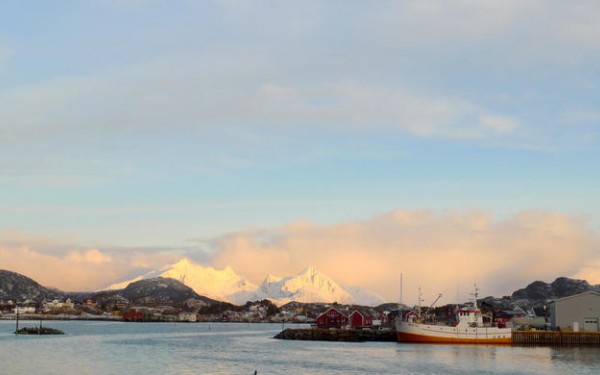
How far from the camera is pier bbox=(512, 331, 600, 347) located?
388 feet

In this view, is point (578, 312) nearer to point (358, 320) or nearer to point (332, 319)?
point (358, 320)

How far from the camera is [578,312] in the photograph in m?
124

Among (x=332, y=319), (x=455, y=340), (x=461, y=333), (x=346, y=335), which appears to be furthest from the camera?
(x=332, y=319)

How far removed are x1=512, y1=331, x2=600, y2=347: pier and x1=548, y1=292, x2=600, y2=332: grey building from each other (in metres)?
3.19

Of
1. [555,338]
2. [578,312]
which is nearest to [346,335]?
[555,338]

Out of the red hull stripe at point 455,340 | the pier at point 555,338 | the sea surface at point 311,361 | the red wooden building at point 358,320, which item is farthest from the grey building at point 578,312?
the red wooden building at point 358,320

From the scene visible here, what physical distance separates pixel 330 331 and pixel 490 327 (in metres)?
31.3

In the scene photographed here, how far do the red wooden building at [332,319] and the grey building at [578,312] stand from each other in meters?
51.4

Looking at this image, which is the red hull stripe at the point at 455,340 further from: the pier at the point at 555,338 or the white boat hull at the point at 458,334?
the pier at the point at 555,338

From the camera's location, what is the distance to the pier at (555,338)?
388 feet

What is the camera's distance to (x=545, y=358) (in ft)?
317

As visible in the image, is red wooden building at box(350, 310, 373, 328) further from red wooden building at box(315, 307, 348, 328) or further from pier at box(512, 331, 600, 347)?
pier at box(512, 331, 600, 347)

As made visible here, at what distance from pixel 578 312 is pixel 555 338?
6466 millimetres

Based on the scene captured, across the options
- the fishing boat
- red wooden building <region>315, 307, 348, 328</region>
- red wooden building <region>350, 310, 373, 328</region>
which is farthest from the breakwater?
red wooden building <region>350, 310, 373, 328</region>
